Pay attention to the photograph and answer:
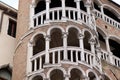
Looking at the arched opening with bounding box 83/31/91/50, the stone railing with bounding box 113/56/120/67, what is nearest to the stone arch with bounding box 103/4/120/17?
the stone railing with bounding box 113/56/120/67

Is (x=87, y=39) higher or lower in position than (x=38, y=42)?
higher

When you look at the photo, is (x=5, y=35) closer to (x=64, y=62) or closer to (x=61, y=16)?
(x=61, y=16)

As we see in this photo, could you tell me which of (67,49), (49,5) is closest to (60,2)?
(49,5)

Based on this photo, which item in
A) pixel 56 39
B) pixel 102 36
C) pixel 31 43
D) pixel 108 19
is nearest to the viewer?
pixel 31 43

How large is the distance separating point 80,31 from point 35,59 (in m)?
2.79

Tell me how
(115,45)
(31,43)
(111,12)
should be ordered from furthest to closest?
(111,12)
(115,45)
(31,43)

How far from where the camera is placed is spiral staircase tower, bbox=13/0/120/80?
17.8 meters

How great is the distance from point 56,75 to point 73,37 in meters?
2.56

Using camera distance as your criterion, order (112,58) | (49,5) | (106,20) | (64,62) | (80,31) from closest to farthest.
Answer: (64,62)
(80,31)
(49,5)
(112,58)
(106,20)

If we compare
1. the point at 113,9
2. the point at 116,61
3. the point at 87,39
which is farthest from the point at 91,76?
the point at 113,9

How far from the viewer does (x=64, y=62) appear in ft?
57.9

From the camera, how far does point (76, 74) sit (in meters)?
18.4

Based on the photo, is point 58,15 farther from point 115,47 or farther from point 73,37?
point 115,47

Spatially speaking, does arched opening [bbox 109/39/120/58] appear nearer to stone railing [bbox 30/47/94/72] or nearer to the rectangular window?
stone railing [bbox 30/47/94/72]
